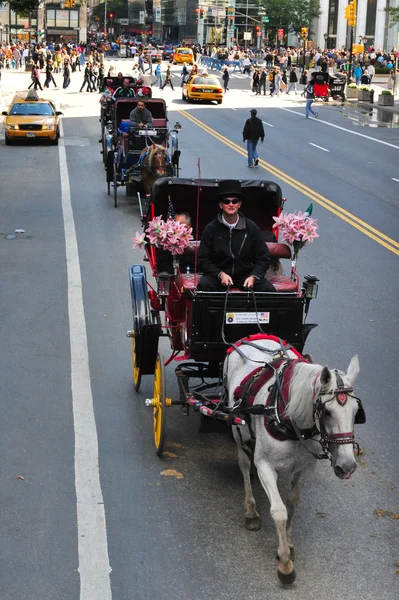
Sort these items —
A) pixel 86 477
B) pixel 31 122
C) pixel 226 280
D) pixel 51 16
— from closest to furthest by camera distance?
1. pixel 86 477
2. pixel 226 280
3. pixel 31 122
4. pixel 51 16

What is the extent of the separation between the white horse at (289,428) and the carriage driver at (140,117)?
1635cm

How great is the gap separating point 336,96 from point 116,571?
55657mm

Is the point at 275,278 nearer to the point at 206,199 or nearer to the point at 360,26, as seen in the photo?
the point at 206,199

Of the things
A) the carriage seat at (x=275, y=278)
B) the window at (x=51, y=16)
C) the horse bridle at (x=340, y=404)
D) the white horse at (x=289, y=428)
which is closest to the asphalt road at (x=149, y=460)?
the white horse at (x=289, y=428)

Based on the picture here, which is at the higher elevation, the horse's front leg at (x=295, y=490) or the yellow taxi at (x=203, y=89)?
the yellow taxi at (x=203, y=89)

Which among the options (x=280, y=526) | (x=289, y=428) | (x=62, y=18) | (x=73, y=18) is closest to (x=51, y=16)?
(x=62, y=18)

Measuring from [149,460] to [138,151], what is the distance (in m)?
15.1

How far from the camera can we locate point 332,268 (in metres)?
16.8

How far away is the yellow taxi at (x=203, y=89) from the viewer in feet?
179

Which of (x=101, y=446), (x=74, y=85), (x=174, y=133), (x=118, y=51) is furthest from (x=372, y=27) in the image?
(x=101, y=446)

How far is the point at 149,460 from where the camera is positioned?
8859 millimetres

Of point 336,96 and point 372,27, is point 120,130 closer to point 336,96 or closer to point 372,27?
point 336,96

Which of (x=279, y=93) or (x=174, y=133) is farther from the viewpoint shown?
(x=279, y=93)

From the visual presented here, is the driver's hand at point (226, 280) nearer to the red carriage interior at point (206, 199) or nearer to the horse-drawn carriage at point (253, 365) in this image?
the horse-drawn carriage at point (253, 365)
